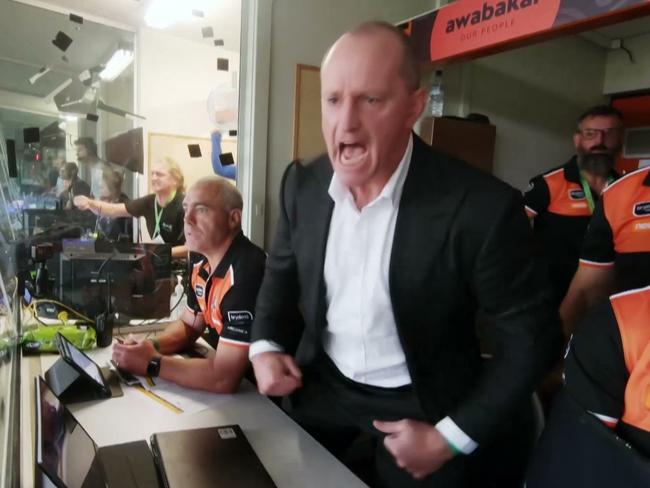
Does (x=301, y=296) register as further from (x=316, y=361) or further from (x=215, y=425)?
(x=215, y=425)

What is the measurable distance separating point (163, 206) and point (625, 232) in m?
2.22

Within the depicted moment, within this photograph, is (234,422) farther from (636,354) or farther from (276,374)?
(636,354)

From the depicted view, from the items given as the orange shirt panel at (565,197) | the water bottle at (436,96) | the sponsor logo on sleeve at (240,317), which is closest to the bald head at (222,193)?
the sponsor logo on sleeve at (240,317)

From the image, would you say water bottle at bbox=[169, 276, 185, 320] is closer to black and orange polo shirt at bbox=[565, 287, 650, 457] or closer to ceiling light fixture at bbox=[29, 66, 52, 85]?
ceiling light fixture at bbox=[29, 66, 52, 85]

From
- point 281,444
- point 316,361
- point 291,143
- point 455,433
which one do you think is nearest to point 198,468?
point 281,444

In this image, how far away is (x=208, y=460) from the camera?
0.94m

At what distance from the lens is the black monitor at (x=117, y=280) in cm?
184

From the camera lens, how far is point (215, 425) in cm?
115

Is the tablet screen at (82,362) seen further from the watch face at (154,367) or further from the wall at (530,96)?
the wall at (530,96)

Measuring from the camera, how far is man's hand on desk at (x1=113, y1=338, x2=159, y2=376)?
4.51ft

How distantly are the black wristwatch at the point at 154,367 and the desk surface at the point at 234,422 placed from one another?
7 cm

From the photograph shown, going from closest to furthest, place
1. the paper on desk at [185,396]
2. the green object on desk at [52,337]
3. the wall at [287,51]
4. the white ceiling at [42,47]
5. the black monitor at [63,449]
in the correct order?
the black monitor at [63,449]
the paper on desk at [185,396]
the green object on desk at [52,337]
the white ceiling at [42,47]
the wall at [287,51]

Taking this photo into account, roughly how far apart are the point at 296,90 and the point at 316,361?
213 centimetres

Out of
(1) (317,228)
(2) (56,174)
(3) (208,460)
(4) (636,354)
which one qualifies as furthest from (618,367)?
(2) (56,174)
